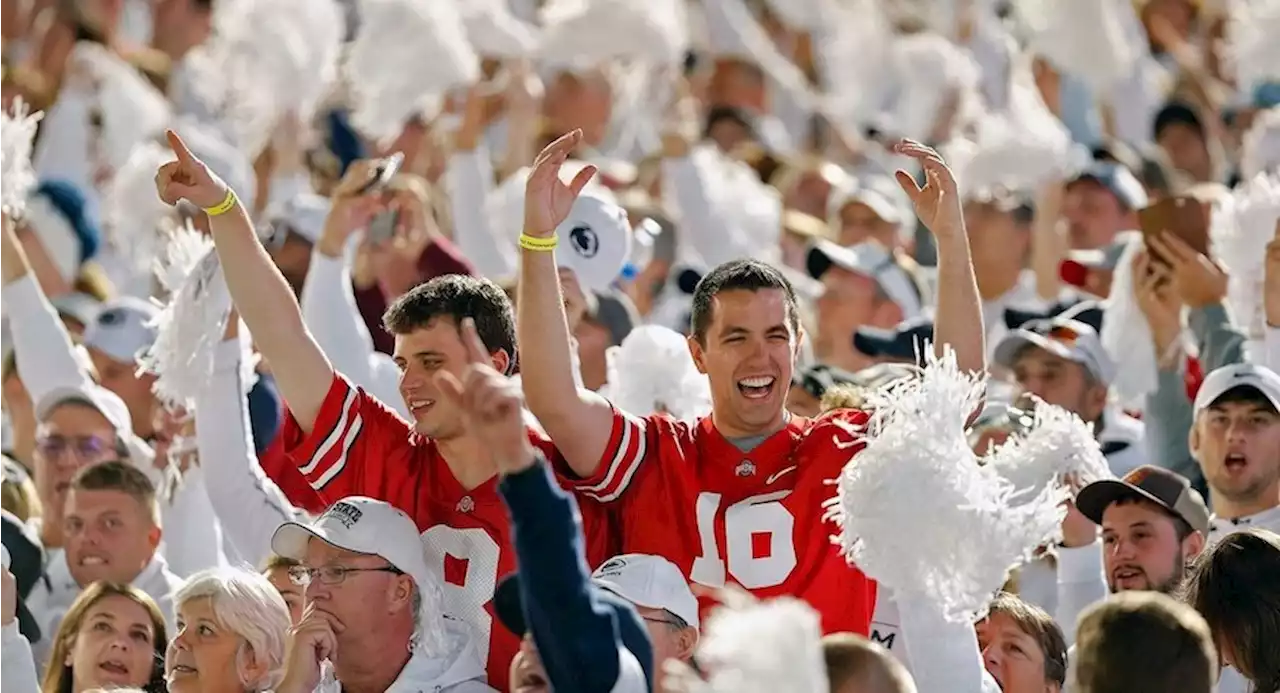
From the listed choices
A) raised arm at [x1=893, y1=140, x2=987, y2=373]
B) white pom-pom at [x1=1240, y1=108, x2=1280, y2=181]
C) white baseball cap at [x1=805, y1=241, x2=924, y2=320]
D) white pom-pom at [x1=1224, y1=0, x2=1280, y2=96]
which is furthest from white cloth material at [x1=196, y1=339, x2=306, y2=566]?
white pom-pom at [x1=1224, y1=0, x2=1280, y2=96]

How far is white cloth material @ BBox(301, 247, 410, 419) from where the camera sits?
7.91 m

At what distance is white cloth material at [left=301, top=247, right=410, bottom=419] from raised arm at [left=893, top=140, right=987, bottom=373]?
8.20 feet

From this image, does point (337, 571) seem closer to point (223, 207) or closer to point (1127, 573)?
point (223, 207)

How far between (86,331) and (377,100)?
2.39 metres

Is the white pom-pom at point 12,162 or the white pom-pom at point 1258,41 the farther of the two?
the white pom-pom at point 1258,41

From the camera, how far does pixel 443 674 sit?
541cm

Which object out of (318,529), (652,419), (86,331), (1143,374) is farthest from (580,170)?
(86,331)

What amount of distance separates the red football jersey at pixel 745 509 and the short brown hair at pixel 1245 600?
765 mm

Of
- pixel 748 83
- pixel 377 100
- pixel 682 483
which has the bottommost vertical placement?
pixel 682 483

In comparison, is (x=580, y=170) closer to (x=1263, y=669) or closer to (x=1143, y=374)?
(x=1263, y=669)

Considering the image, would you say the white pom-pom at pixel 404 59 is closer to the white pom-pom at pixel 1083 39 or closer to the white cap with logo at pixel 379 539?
the white pom-pom at pixel 1083 39

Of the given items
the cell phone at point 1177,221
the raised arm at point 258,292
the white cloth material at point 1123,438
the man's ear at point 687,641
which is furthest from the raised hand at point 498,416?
the cell phone at point 1177,221

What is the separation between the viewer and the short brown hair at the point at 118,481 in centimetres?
718

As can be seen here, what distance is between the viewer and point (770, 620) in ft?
12.9
